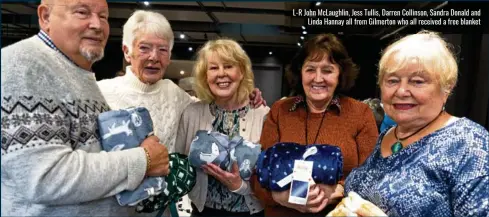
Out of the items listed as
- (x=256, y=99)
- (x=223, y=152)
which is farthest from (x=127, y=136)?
(x=256, y=99)

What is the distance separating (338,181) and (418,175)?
1.32 ft

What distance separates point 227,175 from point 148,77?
0.53 metres

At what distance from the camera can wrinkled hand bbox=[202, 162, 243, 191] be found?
162cm

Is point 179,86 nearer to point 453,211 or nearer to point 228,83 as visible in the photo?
point 228,83

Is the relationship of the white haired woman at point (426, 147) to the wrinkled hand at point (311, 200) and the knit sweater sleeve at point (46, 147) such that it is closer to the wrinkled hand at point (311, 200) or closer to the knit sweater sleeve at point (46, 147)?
the wrinkled hand at point (311, 200)

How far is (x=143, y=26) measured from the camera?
1.66 m

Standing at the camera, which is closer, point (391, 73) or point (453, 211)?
point (453, 211)

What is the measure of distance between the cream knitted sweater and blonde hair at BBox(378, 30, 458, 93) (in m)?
0.94

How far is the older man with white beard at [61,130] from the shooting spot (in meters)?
1.01

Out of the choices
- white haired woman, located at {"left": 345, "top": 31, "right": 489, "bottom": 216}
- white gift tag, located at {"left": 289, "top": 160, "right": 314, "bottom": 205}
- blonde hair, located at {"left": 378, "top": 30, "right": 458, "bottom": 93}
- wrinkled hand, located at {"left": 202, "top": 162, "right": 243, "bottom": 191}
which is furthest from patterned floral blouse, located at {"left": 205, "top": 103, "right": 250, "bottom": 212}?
blonde hair, located at {"left": 378, "top": 30, "right": 458, "bottom": 93}

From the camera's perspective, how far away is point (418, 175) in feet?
3.76

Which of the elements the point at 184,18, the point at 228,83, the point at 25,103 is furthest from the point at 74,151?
the point at 184,18

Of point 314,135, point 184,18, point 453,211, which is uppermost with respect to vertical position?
point 184,18

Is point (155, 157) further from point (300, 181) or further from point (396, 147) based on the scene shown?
point (396, 147)
